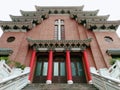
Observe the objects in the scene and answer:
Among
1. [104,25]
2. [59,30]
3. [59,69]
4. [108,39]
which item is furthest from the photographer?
[59,30]

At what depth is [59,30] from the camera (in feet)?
67.2

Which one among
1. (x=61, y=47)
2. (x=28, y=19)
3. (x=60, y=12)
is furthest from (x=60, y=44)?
(x=60, y=12)

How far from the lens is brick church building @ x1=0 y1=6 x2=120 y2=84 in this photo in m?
15.2

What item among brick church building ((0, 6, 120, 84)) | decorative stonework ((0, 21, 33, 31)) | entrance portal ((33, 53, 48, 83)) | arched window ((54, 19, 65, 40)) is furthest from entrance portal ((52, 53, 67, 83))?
decorative stonework ((0, 21, 33, 31))

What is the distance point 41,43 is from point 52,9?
10.5 m

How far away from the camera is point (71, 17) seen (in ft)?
76.0

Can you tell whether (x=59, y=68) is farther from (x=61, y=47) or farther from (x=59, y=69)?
(x=61, y=47)

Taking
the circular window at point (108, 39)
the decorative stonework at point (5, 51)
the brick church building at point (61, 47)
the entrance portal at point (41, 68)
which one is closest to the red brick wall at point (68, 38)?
the brick church building at point (61, 47)

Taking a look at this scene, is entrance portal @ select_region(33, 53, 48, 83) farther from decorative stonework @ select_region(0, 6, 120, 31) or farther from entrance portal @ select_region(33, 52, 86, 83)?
decorative stonework @ select_region(0, 6, 120, 31)

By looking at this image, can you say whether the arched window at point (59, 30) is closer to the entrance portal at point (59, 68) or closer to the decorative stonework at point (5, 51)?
the entrance portal at point (59, 68)

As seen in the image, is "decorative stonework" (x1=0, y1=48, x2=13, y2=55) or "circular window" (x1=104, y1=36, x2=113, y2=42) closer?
"decorative stonework" (x1=0, y1=48, x2=13, y2=55)

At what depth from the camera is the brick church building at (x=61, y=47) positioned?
598 inches

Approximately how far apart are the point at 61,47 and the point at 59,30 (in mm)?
4398

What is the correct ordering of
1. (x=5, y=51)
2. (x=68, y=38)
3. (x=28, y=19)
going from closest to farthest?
1. (x=5, y=51)
2. (x=68, y=38)
3. (x=28, y=19)
